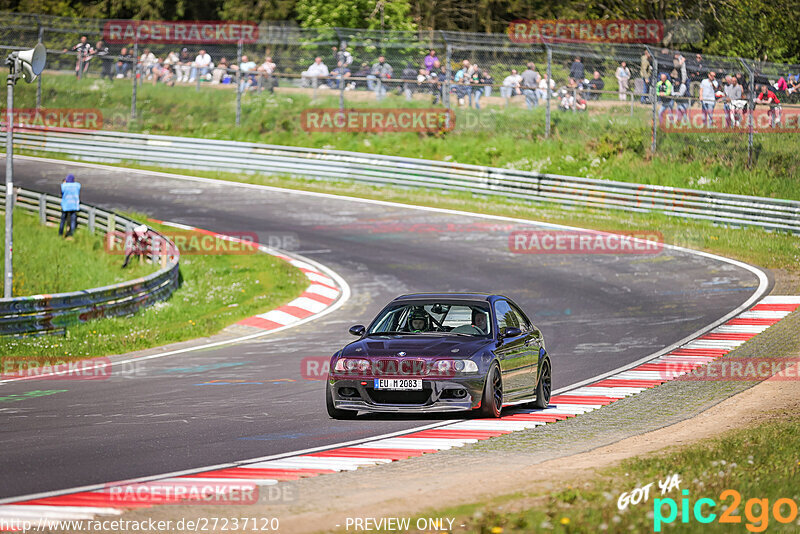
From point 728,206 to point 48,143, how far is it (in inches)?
975

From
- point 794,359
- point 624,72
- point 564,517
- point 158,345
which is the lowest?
point 158,345

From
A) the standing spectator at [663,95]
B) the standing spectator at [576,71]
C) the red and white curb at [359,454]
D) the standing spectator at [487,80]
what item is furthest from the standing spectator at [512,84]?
the red and white curb at [359,454]

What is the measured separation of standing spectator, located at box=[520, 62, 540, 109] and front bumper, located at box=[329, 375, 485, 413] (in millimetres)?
23976

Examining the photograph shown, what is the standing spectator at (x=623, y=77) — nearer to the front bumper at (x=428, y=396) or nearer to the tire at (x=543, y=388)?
the tire at (x=543, y=388)

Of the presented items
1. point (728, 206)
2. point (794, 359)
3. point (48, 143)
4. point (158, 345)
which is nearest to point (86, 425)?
point (158, 345)

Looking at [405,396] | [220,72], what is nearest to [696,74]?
[220,72]

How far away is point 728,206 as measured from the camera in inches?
1115

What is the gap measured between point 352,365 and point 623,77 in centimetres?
2327

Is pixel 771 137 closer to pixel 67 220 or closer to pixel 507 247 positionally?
pixel 507 247

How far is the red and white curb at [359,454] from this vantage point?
7.51 m

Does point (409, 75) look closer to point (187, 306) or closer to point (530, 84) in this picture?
point (530, 84)

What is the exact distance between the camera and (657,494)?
7.35 metres

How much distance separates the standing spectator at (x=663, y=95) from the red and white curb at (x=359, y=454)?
51.8ft

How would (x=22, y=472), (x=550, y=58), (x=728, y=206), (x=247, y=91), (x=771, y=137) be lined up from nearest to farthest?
(x=22, y=472)
(x=728, y=206)
(x=771, y=137)
(x=550, y=58)
(x=247, y=91)
